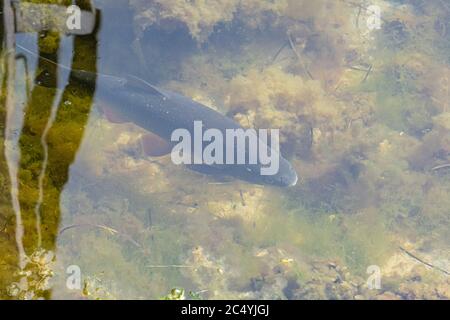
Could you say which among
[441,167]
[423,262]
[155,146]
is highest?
[155,146]

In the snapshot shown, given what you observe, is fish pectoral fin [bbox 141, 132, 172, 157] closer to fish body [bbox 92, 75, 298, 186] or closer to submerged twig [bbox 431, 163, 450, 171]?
fish body [bbox 92, 75, 298, 186]

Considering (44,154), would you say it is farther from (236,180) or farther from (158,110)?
(236,180)

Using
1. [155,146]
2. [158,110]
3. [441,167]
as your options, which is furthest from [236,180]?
[441,167]

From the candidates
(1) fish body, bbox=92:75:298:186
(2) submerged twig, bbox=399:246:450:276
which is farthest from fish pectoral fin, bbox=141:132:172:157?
(2) submerged twig, bbox=399:246:450:276

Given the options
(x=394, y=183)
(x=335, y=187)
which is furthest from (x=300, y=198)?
(x=394, y=183)

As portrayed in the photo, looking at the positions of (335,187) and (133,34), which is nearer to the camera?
(335,187)
